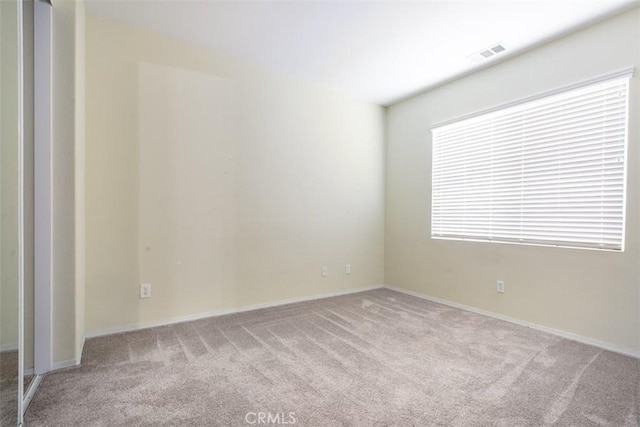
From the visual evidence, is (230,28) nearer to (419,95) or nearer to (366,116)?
(366,116)

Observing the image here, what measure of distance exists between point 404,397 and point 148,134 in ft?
9.52

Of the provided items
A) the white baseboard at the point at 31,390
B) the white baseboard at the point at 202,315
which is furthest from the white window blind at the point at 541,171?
the white baseboard at the point at 31,390

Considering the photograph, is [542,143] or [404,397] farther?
[542,143]

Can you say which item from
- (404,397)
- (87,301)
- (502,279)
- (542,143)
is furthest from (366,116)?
(87,301)

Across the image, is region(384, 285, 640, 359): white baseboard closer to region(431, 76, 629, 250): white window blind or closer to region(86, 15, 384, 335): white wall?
region(431, 76, 629, 250): white window blind

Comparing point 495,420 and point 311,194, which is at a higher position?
point 311,194

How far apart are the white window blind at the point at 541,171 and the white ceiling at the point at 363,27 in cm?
63

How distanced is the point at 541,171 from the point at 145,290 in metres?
3.82

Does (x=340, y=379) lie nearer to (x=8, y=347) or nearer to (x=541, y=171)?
(x=8, y=347)

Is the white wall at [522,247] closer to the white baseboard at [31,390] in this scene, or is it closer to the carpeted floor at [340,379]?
the carpeted floor at [340,379]

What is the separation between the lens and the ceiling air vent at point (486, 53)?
284 cm

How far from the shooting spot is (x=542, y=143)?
9.18 ft
